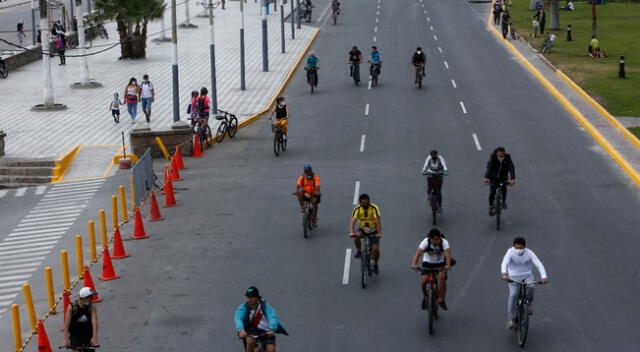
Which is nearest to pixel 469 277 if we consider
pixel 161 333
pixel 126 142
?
pixel 161 333

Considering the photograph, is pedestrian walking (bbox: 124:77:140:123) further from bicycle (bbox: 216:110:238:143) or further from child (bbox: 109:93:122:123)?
bicycle (bbox: 216:110:238:143)

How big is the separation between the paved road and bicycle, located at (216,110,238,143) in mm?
671

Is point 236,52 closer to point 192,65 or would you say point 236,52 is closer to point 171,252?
point 192,65

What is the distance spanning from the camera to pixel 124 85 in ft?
139

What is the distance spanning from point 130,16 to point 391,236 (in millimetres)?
30667

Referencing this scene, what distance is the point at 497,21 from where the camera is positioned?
60.0 meters

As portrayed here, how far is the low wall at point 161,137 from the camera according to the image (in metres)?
29.0

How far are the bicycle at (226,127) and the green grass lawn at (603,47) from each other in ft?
42.1

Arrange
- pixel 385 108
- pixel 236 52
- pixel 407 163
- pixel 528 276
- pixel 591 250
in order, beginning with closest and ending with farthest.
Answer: pixel 528 276
pixel 591 250
pixel 407 163
pixel 385 108
pixel 236 52

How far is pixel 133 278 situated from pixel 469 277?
6.12 metres

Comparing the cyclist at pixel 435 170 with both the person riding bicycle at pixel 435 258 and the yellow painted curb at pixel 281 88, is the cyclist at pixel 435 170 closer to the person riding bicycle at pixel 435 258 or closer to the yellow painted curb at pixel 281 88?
the person riding bicycle at pixel 435 258

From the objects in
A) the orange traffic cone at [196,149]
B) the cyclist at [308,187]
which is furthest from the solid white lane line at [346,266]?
the orange traffic cone at [196,149]

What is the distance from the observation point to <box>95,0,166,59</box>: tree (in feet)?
156

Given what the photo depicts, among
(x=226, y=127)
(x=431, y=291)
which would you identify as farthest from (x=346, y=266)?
(x=226, y=127)
